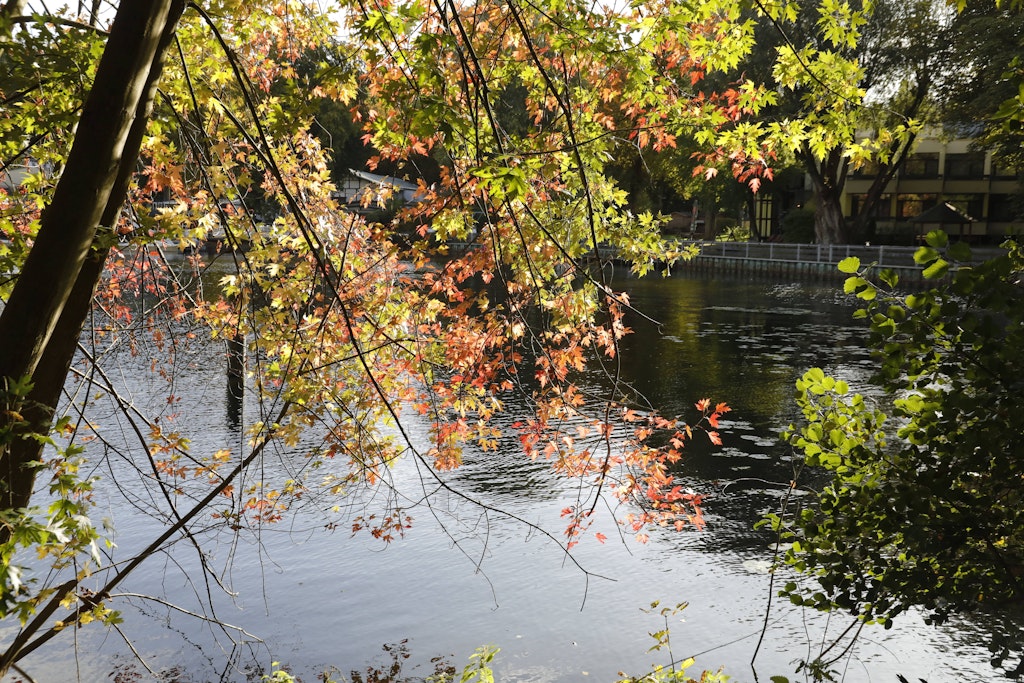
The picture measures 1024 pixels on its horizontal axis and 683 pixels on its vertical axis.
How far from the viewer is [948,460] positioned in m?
3.31

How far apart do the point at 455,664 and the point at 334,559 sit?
2.39 metres

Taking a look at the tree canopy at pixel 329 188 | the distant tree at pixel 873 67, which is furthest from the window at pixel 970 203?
the tree canopy at pixel 329 188

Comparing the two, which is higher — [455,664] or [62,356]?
[62,356]

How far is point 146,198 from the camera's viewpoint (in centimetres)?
902

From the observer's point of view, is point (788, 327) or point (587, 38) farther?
point (788, 327)

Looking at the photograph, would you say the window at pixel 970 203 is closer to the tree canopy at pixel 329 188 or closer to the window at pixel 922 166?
the window at pixel 922 166

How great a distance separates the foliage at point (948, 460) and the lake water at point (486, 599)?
7.10 feet

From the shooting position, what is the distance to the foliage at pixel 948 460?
3160mm

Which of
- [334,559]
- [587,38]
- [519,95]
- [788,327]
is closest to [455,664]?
[334,559]

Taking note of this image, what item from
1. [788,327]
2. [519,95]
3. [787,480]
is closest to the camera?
[787,480]

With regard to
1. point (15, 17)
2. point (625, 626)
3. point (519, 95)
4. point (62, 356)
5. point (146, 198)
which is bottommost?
point (625, 626)

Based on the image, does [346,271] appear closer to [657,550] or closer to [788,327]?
[657,550]

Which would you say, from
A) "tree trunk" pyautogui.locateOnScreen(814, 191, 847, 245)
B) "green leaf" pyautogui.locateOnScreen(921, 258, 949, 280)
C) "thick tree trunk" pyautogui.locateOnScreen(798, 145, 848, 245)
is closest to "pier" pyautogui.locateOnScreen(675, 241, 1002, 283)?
"tree trunk" pyautogui.locateOnScreen(814, 191, 847, 245)

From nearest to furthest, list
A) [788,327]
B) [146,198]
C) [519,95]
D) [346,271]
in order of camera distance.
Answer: [346,271] → [146,198] → [788,327] → [519,95]
